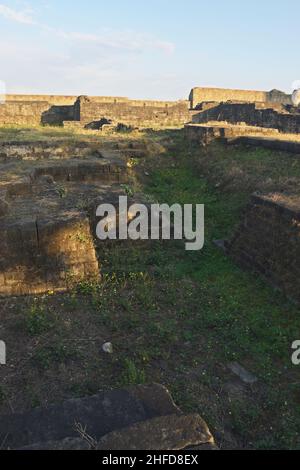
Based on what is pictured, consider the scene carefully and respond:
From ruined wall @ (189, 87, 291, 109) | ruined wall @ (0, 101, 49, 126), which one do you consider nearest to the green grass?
ruined wall @ (0, 101, 49, 126)

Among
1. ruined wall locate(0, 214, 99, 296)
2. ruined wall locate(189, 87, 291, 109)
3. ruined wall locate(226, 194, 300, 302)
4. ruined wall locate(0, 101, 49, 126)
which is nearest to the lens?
ruined wall locate(0, 214, 99, 296)

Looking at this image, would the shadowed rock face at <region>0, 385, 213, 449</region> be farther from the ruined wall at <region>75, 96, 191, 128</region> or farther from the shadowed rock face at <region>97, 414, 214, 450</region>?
the ruined wall at <region>75, 96, 191, 128</region>

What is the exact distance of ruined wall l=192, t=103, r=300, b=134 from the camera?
15.4m

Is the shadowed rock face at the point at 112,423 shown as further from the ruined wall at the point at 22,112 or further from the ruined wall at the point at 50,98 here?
the ruined wall at the point at 50,98

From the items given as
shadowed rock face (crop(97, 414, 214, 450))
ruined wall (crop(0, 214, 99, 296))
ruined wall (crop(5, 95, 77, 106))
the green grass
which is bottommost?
the green grass

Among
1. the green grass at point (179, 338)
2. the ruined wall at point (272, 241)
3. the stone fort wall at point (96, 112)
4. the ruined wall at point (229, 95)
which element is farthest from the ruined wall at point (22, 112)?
the ruined wall at point (272, 241)

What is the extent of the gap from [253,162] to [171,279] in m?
5.49

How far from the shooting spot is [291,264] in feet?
17.1

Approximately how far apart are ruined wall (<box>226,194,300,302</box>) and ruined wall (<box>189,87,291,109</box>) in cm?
2089

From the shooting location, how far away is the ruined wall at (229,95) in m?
26.8

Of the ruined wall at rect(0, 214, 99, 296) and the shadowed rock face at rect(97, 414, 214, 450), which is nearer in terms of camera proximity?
the shadowed rock face at rect(97, 414, 214, 450)

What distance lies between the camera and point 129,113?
66.8 feet

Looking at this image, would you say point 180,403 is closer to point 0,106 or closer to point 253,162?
point 253,162

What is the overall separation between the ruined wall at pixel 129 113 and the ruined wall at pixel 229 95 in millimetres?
5070
